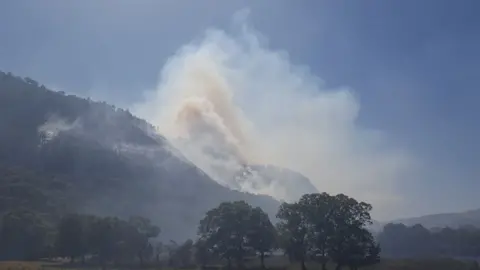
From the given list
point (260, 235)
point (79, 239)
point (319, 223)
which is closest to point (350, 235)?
point (319, 223)

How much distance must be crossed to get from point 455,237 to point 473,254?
8.62 meters

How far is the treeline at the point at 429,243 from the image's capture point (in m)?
124

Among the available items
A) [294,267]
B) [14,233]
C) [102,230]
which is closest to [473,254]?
[294,267]

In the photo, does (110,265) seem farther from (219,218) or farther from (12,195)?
(12,195)

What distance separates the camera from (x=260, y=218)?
9319 centimetres

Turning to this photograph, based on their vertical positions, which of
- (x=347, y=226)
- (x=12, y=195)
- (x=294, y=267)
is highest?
(x=12, y=195)

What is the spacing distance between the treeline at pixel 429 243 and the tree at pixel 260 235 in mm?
42472

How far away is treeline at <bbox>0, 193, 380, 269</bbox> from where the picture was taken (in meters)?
79.4

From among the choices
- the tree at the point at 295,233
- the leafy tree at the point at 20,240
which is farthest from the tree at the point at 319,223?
the leafy tree at the point at 20,240

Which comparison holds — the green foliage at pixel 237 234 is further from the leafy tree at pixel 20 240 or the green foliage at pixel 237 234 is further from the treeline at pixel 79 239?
the leafy tree at pixel 20 240

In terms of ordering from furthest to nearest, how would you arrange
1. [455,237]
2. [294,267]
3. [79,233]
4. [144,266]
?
[455,237], [79,233], [144,266], [294,267]

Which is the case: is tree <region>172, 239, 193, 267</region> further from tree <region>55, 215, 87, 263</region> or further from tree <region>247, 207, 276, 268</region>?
tree <region>55, 215, 87, 263</region>

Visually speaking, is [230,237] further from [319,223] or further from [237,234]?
[319,223]

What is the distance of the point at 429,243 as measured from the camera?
13200cm
